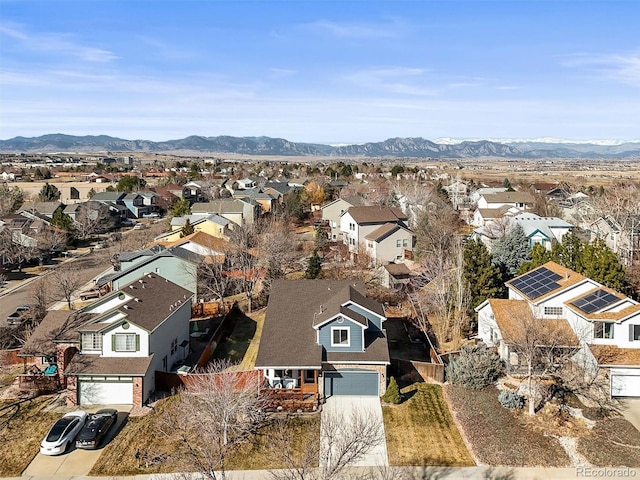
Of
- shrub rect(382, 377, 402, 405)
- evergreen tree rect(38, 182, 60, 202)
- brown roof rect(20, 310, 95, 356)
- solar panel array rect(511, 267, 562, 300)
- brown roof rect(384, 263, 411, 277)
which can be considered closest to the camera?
shrub rect(382, 377, 402, 405)

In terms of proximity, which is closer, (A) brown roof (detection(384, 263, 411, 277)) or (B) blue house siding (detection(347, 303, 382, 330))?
(B) blue house siding (detection(347, 303, 382, 330))

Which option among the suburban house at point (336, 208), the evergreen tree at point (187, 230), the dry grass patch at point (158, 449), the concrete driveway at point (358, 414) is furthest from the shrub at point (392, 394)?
the suburban house at point (336, 208)

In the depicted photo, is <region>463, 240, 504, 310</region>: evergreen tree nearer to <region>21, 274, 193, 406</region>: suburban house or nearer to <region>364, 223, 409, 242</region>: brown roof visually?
<region>364, 223, 409, 242</region>: brown roof

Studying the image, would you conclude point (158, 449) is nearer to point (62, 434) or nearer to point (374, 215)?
point (62, 434)

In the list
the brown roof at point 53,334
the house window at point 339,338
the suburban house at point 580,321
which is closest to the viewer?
the suburban house at point 580,321

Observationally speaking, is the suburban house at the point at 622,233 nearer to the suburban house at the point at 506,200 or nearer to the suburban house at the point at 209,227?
the suburban house at the point at 506,200

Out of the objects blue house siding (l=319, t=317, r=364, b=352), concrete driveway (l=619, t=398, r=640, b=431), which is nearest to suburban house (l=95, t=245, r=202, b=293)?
blue house siding (l=319, t=317, r=364, b=352)

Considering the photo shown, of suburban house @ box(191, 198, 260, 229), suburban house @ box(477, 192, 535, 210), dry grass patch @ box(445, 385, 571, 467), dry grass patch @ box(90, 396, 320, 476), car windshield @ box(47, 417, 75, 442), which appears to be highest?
suburban house @ box(477, 192, 535, 210)
